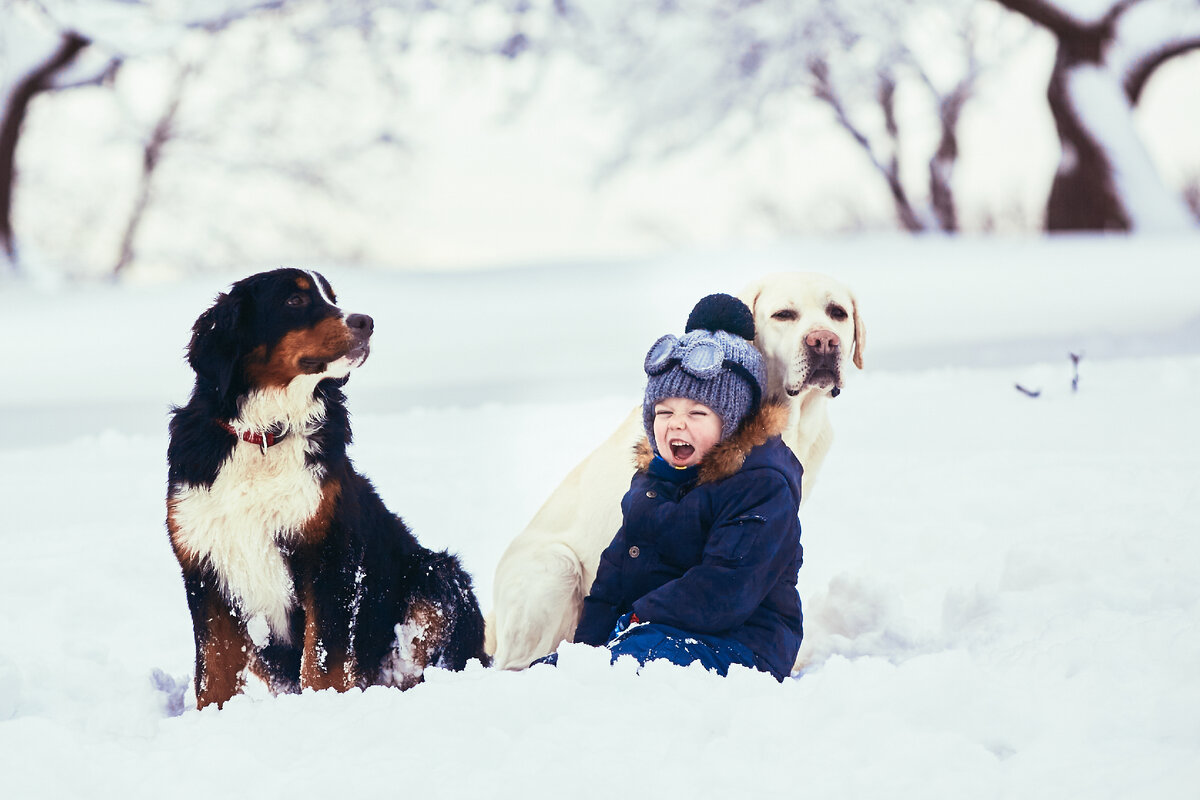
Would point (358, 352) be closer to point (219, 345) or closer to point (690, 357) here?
point (219, 345)

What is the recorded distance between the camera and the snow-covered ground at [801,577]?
2293mm

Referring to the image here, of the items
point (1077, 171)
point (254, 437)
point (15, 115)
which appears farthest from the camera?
point (15, 115)

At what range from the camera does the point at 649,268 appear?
32.9 feet

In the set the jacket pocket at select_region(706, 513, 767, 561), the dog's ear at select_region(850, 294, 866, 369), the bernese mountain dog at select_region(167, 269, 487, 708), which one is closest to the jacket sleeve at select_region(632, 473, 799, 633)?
the jacket pocket at select_region(706, 513, 767, 561)

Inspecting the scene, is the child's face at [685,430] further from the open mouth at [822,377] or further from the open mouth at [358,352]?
the open mouth at [358,352]

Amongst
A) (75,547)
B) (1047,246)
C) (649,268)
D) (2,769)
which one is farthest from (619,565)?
(1047,246)

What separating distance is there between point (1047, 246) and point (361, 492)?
9.53m

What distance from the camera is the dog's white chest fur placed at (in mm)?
3217

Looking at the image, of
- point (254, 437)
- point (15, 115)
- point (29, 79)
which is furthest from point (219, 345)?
point (15, 115)

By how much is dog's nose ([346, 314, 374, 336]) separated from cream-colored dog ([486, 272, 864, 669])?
36.6 inches

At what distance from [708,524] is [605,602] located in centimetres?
42

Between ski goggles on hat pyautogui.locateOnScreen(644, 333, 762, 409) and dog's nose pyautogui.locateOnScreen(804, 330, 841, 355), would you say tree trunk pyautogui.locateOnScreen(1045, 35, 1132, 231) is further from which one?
ski goggles on hat pyautogui.locateOnScreen(644, 333, 762, 409)

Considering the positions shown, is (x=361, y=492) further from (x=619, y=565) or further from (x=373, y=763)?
(x=373, y=763)

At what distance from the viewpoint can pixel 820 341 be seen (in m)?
3.43
